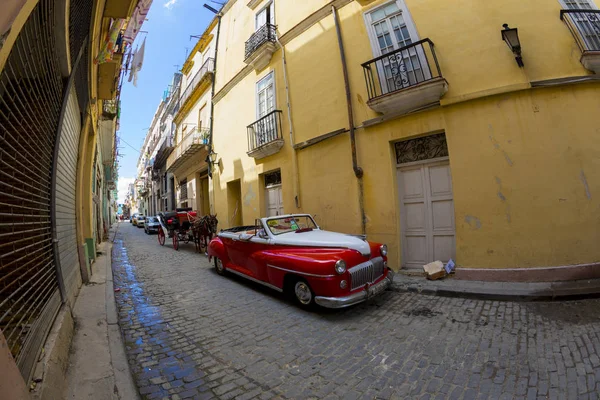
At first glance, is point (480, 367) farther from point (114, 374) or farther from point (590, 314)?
point (114, 374)

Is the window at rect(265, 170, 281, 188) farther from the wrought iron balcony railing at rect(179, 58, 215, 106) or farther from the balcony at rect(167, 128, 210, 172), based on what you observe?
the wrought iron balcony railing at rect(179, 58, 215, 106)

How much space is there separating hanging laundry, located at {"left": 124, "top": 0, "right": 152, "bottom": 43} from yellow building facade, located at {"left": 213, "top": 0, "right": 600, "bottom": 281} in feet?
13.0

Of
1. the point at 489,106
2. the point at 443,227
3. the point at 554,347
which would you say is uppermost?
the point at 489,106

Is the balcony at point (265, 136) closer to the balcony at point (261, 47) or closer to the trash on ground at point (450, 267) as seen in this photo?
the balcony at point (261, 47)

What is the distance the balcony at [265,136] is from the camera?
845 centimetres

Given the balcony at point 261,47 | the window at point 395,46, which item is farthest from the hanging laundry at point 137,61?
the window at point 395,46

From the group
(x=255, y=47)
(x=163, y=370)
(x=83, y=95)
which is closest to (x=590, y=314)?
(x=163, y=370)

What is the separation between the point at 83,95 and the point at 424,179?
716 cm

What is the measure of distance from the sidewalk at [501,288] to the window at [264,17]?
9.47 metres

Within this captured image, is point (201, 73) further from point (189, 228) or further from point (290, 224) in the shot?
point (290, 224)

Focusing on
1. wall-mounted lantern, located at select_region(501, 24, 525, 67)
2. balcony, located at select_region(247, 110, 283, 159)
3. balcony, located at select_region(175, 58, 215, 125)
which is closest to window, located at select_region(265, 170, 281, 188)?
balcony, located at select_region(247, 110, 283, 159)

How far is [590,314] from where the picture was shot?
11.1ft

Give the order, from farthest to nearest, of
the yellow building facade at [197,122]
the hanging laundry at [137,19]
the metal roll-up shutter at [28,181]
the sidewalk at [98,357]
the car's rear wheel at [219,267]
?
the yellow building facade at [197,122]
the car's rear wheel at [219,267]
the hanging laundry at [137,19]
the sidewalk at [98,357]
the metal roll-up shutter at [28,181]

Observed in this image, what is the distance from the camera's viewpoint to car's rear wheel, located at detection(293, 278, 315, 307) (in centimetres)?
398
